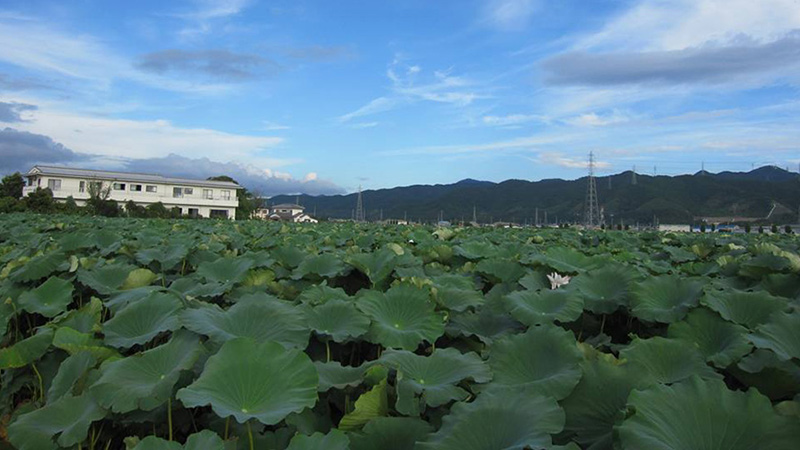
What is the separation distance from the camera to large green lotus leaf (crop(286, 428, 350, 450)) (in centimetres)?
90

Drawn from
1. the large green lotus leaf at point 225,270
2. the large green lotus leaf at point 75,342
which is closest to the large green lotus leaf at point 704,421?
the large green lotus leaf at point 75,342

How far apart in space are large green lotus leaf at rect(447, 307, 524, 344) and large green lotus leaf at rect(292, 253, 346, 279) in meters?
0.91

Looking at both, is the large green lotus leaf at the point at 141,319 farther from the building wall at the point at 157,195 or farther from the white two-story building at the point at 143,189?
the building wall at the point at 157,195

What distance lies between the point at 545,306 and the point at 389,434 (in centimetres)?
93

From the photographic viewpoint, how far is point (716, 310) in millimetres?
1519

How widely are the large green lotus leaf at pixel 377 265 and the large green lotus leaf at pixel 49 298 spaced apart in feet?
4.30

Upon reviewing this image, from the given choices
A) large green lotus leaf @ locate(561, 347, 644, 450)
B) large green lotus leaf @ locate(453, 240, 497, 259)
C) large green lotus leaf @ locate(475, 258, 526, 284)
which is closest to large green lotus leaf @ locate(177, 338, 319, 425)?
large green lotus leaf @ locate(561, 347, 644, 450)

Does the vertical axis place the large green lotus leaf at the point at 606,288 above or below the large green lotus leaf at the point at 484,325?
above

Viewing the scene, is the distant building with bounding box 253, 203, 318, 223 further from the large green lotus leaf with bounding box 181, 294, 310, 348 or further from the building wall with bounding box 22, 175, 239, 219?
the large green lotus leaf with bounding box 181, 294, 310, 348

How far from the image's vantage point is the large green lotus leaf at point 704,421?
0.80 meters

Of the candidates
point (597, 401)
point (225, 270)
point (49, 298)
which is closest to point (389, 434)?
point (597, 401)

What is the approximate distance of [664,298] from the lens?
5.78 ft

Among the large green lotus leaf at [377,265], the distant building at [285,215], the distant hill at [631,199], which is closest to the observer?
the large green lotus leaf at [377,265]

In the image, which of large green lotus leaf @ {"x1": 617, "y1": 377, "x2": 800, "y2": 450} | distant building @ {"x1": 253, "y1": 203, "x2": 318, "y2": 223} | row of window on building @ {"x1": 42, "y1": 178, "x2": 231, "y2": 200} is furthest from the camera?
distant building @ {"x1": 253, "y1": 203, "x2": 318, "y2": 223}
